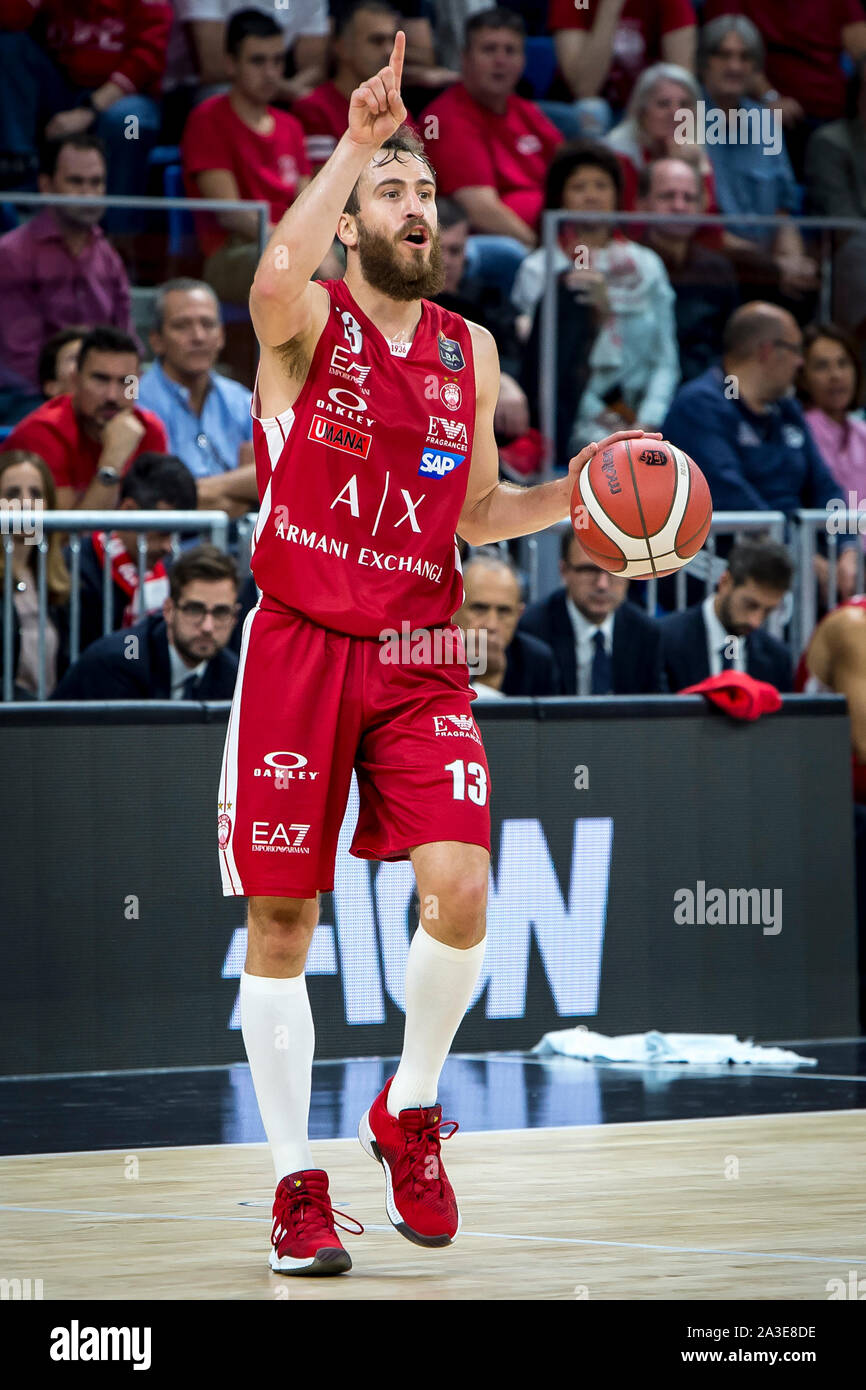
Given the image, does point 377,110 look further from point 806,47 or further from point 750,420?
point 806,47

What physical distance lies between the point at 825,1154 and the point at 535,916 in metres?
2.56

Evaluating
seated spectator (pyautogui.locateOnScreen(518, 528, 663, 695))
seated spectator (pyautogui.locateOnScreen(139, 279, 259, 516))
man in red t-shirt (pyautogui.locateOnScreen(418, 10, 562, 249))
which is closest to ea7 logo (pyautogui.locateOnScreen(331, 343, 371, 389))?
seated spectator (pyautogui.locateOnScreen(518, 528, 663, 695))

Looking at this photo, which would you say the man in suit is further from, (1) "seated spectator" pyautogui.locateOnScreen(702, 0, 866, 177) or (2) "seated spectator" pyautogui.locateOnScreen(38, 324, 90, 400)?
(1) "seated spectator" pyautogui.locateOnScreen(702, 0, 866, 177)

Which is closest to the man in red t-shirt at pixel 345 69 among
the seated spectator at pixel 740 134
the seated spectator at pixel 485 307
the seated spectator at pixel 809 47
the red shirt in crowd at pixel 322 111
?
the red shirt in crowd at pixel 322 111

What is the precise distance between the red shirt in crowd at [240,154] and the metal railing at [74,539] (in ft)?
10.9

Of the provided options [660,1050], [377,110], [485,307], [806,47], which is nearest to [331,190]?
[377,110]

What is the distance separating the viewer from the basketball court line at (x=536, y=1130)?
612 cm

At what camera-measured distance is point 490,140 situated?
1204cm

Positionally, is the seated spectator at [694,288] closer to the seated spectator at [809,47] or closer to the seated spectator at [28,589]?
the seated spectator at [809,47]

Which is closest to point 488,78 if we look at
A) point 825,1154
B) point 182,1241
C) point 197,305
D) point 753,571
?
point 197,305

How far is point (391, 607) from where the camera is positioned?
15.7 feet

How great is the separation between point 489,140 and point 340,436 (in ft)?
25.1
